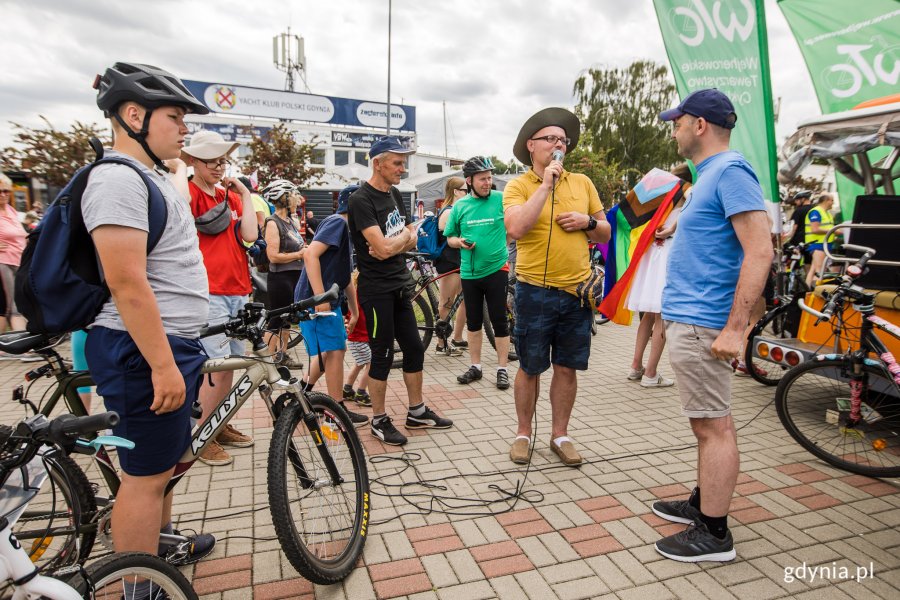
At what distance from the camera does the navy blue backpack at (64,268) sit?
179 centimetres

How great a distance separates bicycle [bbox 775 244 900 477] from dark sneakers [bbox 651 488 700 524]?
1.43 metres

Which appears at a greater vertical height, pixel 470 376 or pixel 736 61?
pixel 736 61

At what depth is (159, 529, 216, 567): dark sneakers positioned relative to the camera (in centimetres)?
247

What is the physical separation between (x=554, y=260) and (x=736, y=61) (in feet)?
10.6

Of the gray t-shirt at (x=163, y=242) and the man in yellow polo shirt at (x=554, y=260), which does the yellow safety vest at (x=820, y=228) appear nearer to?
the man in yellow polo shirt at (x=554, y=260)

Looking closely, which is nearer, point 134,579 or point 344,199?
point 134,579

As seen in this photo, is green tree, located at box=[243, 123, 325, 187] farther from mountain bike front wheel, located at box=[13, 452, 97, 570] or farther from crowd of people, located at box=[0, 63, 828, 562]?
mountain bike front wheel, located at box=[13, 452, 97, 570]

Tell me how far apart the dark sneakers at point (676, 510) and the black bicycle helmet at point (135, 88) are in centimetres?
310

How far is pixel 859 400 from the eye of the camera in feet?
12.3

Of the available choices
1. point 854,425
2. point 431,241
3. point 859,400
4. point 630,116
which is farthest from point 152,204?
point 630,116

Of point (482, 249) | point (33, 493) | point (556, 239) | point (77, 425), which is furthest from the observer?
point (482, 249)

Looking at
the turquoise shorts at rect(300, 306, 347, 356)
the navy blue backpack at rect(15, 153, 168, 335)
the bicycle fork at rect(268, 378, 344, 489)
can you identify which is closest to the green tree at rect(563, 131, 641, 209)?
the turquoise shorts at rect(300, 306, 347, 356)

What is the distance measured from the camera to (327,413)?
2.72 meters

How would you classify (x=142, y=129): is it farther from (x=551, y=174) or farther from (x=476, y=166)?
(x=476, y=166)
